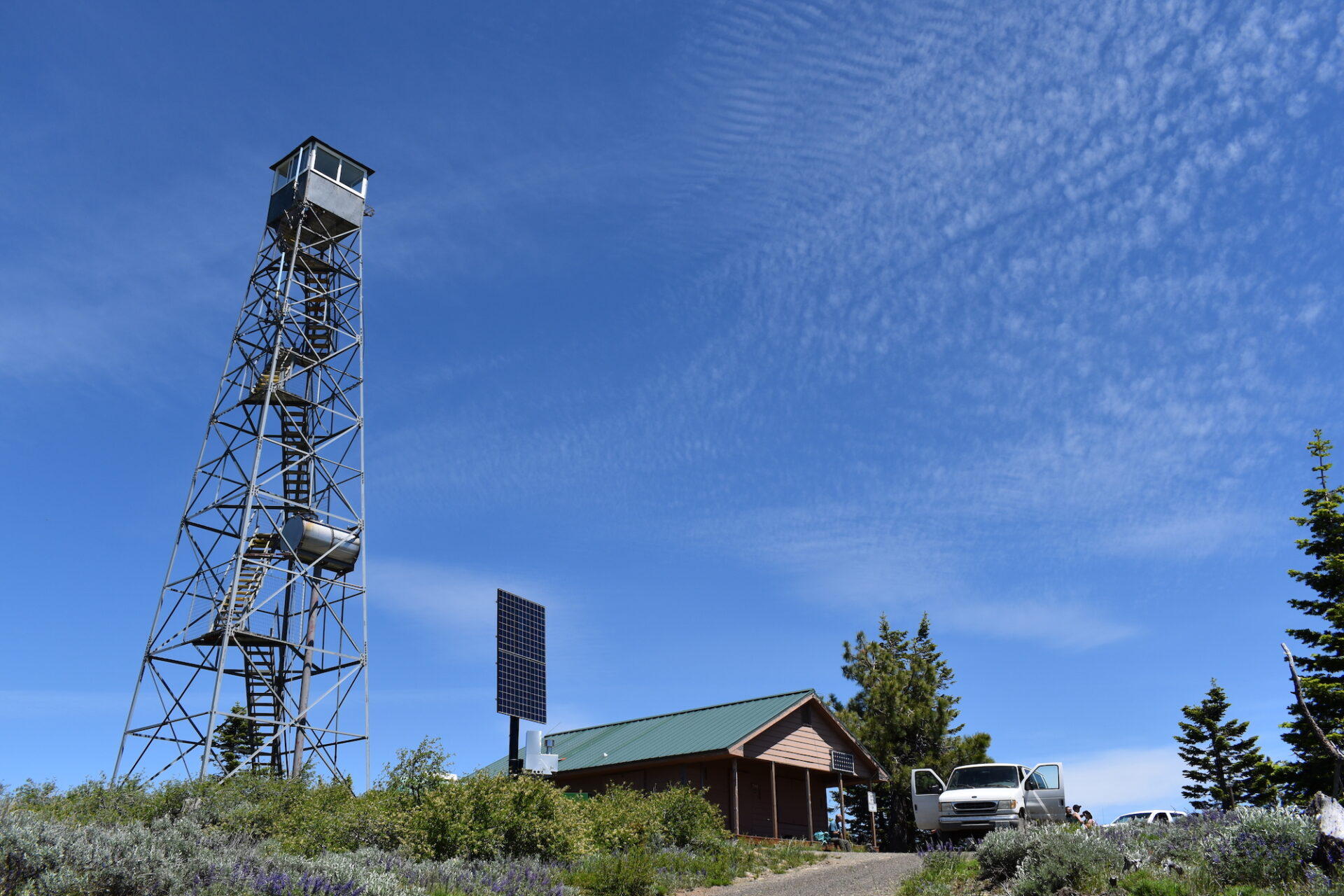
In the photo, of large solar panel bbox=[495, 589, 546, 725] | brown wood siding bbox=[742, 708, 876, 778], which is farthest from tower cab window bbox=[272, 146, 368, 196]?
brown wood siding bbox=[742, 708, 876, 778]

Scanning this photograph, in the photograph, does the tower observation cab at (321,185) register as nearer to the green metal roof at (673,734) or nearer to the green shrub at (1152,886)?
the green metal roof at (673,734)

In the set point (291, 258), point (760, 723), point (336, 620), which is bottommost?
point (760, 723)

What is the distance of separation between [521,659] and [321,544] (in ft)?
22.6

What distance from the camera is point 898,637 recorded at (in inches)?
1540

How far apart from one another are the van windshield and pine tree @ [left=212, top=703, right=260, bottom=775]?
15762 mm

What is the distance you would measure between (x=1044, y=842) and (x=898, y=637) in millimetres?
28385

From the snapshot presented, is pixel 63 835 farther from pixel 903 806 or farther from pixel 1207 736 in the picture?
pixel 1207 736

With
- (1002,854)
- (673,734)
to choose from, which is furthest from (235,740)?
(1002,854)

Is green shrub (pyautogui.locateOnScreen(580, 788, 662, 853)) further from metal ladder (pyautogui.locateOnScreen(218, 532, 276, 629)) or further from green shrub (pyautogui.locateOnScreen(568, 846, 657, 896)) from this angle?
metal ladder (pyautogui.locateOnScreen(218, 532, 276, 629))

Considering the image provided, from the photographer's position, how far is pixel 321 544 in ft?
86.3

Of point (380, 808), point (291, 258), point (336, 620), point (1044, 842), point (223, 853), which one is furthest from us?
point (291, 258)

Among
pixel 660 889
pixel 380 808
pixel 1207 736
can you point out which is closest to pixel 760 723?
pixel 660 889

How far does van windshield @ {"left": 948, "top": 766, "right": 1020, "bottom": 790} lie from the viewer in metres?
19.0

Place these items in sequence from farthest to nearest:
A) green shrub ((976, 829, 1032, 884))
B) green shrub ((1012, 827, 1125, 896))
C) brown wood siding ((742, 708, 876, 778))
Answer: brown wood siding ((742, 708, 876, 778)) → green shrub ((976, 829, 1032, 884)) → green shrub ((1012, 827, 1125, 896))
